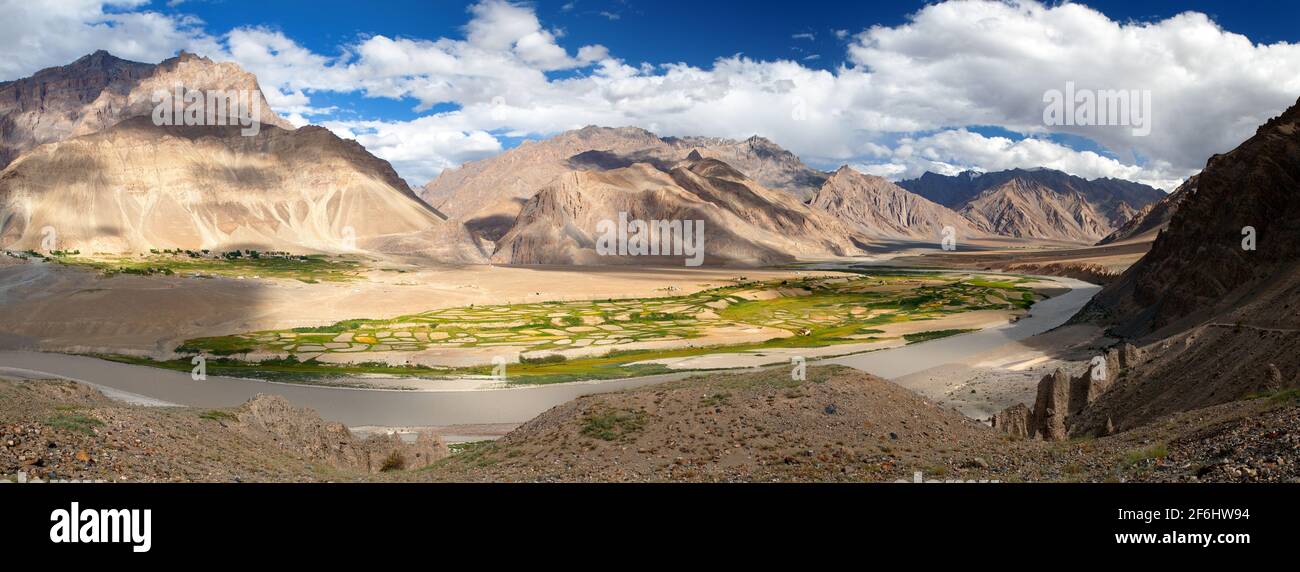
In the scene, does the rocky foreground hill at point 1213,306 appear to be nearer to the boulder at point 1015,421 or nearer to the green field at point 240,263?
the boulder at point 1015,421

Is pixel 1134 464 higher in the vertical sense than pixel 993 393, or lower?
higher

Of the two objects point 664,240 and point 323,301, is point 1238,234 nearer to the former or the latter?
point 323,301

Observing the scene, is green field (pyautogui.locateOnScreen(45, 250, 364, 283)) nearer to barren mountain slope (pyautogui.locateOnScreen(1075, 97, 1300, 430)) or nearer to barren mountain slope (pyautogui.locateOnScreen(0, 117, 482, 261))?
barren mountain slope (pyautogui.locateOnScreen(0, 117, 482, 261))

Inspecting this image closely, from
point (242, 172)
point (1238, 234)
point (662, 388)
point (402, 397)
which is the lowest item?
point (402, 397)

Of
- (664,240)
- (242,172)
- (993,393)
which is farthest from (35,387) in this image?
(242,172)

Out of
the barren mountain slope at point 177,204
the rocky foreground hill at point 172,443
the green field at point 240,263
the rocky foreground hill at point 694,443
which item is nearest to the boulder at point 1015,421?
the rocky foreground hill at point 694,443

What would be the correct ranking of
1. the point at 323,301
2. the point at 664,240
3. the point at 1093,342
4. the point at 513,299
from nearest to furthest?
the point at 1093,342, the point at 323,301, the point at 513,299, the point at 664,240

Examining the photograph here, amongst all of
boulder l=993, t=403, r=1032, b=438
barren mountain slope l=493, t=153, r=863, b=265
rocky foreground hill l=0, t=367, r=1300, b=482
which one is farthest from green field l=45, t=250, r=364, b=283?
boulder l=993, t=403, r=1032, b=438
